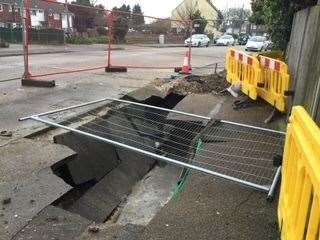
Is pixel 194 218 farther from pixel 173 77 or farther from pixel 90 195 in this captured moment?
pixel 173 77

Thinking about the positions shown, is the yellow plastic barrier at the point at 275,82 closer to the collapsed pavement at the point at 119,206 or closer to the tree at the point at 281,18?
the tree at the point at 281,18

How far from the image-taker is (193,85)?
38.0 feet

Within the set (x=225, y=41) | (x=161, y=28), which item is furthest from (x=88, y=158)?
(x=225, y=41)

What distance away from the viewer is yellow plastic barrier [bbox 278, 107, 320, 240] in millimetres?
2244

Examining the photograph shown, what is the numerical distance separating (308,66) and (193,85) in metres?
5.21

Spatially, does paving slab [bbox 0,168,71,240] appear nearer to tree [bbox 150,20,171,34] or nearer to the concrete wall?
the concrete wall

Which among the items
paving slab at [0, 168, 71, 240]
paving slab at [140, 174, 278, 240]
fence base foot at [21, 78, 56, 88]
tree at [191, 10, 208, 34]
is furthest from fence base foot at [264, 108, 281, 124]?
tree at [191, 10, 208, 34]

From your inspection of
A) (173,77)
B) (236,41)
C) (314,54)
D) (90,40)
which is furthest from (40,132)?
(236,41)

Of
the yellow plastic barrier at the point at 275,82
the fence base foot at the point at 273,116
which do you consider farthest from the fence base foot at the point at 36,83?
the fence base foot at the point at 273,116

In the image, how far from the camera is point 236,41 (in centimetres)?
5588

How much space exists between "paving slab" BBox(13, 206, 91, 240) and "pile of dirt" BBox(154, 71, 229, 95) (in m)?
6.90

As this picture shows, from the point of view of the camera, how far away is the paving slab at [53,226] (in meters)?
3.57

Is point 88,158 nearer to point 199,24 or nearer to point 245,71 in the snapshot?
point 245,71

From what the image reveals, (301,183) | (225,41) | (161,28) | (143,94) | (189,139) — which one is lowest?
(225,41)
